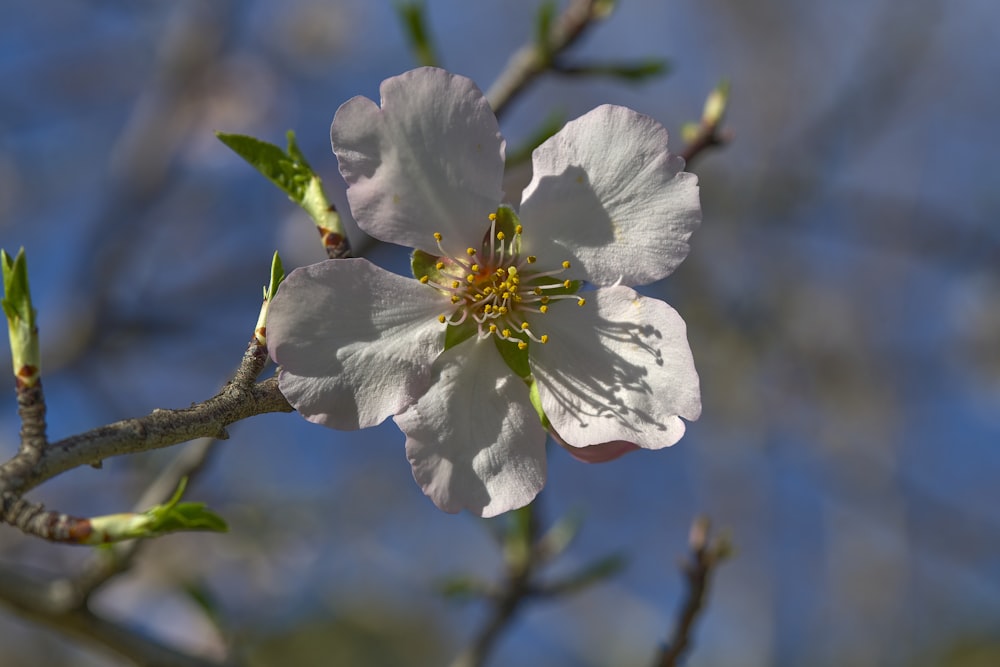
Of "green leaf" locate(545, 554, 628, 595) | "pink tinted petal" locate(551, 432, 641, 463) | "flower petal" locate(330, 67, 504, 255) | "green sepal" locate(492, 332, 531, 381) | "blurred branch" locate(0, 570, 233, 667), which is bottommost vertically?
"green leaf" locate(545, 554, 628, 595)

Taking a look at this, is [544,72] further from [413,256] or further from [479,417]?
[479,417]

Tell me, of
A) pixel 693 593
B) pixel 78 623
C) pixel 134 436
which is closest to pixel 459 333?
pixel 134 436

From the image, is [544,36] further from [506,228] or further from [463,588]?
[463,588]

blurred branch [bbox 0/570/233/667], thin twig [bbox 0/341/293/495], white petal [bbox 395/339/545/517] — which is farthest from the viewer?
blurred branch [bbox 0/570/233/667]

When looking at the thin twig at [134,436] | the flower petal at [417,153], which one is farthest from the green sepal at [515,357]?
the thin twig at [134,436]

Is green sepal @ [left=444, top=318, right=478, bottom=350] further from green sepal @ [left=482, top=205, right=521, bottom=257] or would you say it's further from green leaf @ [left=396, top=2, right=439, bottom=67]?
green leaf @ [left=396, top=2, right=439, bottom=67]

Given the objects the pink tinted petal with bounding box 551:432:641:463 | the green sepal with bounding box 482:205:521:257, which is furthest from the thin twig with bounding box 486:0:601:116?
the pink tinted petal with bounding box 551:432:641:463

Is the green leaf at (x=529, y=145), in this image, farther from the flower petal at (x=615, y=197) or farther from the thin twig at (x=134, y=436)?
the thin twig at (x=134, y=436)
